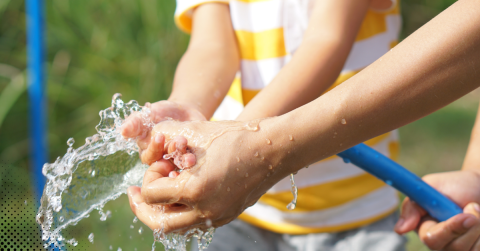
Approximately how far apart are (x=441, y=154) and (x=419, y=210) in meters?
1.97

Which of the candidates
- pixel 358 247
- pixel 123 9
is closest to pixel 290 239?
pixel 358 247

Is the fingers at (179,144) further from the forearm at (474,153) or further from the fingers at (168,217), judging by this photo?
the forearm at (474,153)

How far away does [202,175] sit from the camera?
0.71 m

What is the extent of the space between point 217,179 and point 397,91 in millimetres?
321

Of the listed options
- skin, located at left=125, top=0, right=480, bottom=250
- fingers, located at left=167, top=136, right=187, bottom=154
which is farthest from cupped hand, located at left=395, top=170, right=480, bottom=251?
fingers, located at left=167, top=136, right=187, bottom=154

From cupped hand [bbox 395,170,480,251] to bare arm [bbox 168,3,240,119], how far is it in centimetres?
55

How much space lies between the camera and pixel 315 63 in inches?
38.1

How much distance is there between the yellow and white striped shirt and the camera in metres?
1.13

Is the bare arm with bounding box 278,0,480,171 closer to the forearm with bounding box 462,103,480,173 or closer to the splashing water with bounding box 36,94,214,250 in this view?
the splashing water with bounding box 36,94,214,250

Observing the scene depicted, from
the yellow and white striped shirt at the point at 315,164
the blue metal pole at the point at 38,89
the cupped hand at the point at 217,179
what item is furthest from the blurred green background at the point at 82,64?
the cupped hand at the point at 217,179

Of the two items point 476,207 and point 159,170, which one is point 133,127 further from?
point 476,207

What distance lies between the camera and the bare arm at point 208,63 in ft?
3.45

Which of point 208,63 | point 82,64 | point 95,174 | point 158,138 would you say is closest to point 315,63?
point 208,63

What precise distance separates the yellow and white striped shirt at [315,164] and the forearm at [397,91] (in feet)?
1.35
